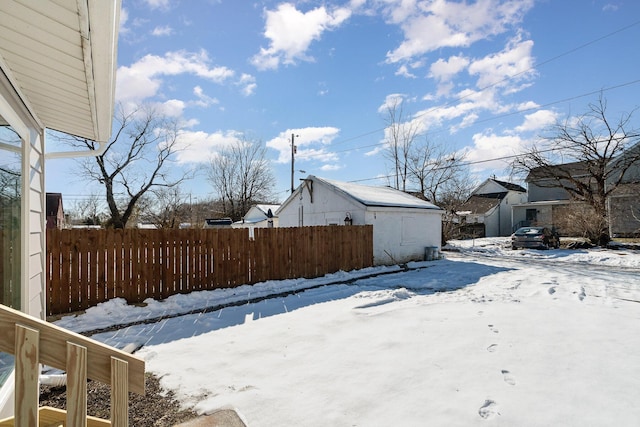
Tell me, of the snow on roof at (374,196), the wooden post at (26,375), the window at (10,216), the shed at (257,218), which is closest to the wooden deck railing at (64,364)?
the wooden post at (26,375)

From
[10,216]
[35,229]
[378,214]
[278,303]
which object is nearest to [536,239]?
[378,214]

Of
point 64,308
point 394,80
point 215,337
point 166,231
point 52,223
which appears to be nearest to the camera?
point 215,337

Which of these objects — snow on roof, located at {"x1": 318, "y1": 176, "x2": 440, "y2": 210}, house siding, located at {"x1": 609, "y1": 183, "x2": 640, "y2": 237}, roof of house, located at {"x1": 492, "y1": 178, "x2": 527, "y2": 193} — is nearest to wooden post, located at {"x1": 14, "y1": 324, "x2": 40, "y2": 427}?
snow on roof, located at {"x1": 318, "y1": 176, "x2": 440, "y2": 210}

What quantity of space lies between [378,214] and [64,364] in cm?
1187

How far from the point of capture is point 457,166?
24188 millimetres

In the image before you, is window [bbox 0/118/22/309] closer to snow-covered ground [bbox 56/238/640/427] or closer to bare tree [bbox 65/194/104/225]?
snow-covered ground [bbox 56/238/640/427]

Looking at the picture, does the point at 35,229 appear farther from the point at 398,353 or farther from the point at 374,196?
the point at 374,196

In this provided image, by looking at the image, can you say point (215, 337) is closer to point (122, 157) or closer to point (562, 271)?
Result: point (562, 271)

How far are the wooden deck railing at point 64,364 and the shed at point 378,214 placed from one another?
1109cm

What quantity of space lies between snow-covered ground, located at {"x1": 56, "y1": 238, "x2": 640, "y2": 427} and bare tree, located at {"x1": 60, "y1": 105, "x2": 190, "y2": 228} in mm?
17199

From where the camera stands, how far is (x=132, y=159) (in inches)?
827

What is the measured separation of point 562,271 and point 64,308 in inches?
525

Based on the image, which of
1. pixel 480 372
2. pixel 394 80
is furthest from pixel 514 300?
pixel 394 80

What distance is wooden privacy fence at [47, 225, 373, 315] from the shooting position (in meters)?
5.99
